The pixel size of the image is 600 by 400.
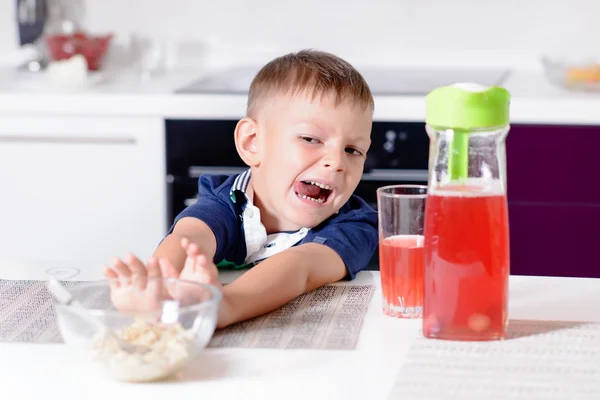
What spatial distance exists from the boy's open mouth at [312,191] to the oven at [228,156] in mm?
938

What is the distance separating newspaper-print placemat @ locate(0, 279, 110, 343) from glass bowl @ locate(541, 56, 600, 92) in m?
1.61

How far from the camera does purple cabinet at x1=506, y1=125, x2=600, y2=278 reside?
2.50m

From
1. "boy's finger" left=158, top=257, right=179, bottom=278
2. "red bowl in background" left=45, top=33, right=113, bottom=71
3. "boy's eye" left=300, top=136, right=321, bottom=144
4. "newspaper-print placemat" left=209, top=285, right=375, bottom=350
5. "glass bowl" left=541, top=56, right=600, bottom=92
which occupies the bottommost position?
"newspaper-print placemat" left=209, top=285, right=375, bottom=350

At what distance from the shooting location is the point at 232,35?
312cm

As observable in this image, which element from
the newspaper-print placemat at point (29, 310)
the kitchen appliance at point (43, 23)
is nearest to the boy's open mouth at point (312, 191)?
the newspaper-print placemat at point (29, 310)

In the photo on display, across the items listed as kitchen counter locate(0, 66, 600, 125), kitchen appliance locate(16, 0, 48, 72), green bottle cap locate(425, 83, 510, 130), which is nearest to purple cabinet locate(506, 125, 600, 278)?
kitchen counter locate(0, 66, 600, 125)

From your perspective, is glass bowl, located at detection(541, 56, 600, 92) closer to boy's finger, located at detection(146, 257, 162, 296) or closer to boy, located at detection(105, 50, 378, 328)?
boy, located at detection(105, 50, 378, 328)

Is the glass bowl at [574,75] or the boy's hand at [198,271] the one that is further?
the glass bowl at [574,75]

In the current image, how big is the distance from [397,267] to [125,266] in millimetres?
317

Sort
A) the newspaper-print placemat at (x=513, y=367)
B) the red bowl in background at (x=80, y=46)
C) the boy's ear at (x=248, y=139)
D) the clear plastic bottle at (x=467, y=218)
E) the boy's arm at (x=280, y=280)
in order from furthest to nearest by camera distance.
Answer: the red bowl in background at (x=80, y=46), the boy's ear at (x=248, y=139), the boy's arm at (x=280, y=280), the clear plastic bottle at (x=467, y=218), the newspaper-print placemat at (x=513, y=367)

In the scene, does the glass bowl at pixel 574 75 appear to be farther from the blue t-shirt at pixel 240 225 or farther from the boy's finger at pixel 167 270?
the boy's finger at pixel 167 270

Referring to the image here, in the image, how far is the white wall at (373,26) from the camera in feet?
9.77

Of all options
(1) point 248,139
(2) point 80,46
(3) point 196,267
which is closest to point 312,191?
(1) point 248,139

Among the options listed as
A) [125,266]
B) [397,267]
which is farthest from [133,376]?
[397,267]
